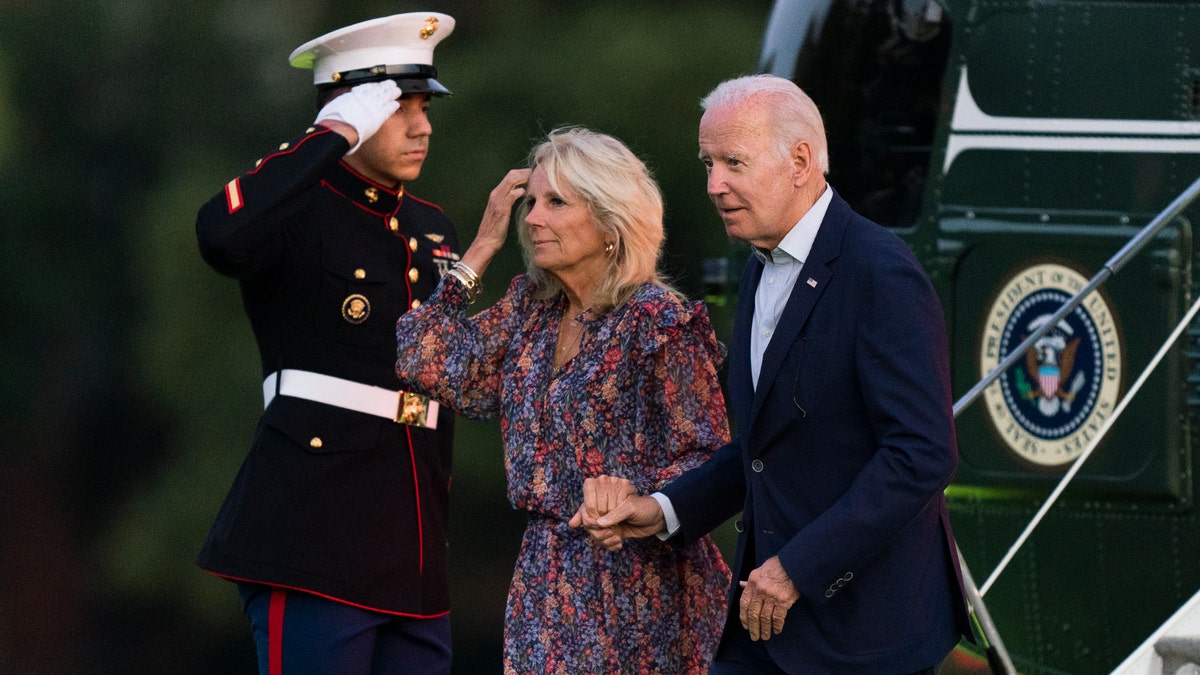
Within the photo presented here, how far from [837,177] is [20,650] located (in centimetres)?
315

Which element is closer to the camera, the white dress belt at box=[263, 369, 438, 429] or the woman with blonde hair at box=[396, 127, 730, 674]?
the woman with blonde hair at box=[396, 127, 730, 674]

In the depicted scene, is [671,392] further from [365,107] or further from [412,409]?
[365,107]

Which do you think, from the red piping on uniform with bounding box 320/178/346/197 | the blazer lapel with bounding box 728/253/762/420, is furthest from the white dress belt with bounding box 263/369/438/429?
the blazer lapel with bounding box 728/253/762/420

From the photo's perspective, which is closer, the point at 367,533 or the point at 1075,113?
the point at 367,533

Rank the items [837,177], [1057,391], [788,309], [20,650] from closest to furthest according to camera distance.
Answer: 1. [788,309]
2. [1057,391]
3. [837,177]
4. [20,650]

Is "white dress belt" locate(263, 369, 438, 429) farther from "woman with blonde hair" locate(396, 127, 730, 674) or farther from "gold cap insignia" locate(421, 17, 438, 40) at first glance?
"gold cap insignia" locate(421, 17, 438, 40)

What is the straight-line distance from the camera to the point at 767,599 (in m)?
2.60

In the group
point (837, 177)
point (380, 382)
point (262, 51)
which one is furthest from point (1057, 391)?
point (262, 51)

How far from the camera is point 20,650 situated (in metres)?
5.69

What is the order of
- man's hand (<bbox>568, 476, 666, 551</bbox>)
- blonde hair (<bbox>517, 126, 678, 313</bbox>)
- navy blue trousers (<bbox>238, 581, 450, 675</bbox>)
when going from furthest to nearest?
navy blue trousers (<bbox>238, 581, 450, 675</bbox>) < blonde hair (<bbox>517, 126, 678, 313</bbox>) < man's hand (<bbox>568, 476, 666, 551</bbox>)

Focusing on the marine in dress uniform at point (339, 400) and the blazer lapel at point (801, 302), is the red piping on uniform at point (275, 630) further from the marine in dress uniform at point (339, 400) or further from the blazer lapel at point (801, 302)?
the blazer lapel at point (801, 302)

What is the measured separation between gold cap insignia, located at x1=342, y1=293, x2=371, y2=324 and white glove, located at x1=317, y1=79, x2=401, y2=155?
32 cm

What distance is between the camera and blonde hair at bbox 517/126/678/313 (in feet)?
10.5

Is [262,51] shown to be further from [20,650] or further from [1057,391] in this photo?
[1057,391]
